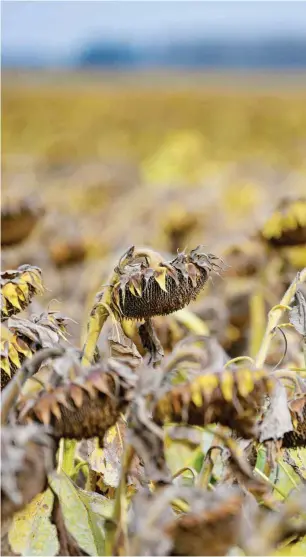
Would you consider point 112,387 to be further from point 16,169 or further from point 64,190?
point 16,169

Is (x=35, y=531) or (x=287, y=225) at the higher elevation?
(x=287, y=225)

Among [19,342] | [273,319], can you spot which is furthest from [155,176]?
[19,342]

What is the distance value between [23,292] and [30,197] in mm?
1714

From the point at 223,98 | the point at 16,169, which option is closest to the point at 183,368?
the point at 16,169

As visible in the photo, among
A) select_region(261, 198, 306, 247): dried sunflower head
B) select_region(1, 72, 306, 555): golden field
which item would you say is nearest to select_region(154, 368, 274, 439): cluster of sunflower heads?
select_region(1, 72, 306, 555): golden field

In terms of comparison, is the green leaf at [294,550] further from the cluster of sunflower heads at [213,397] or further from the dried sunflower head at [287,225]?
the dried sunflower head at [287,225]

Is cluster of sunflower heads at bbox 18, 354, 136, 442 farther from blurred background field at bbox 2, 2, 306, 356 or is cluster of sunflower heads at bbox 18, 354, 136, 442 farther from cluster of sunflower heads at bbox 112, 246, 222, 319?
blurred background field at bbox 2, 2, 306, 356

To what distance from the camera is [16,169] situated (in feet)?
26.0

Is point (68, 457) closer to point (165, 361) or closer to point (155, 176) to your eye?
point (165, 361)

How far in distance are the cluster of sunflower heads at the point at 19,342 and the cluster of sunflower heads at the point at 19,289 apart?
36mm

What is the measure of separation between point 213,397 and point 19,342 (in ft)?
0.75

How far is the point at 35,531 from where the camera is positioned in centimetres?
88

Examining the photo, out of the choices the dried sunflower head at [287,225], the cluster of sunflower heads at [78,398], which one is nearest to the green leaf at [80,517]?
the cluster of sunflower heads at [78,398]

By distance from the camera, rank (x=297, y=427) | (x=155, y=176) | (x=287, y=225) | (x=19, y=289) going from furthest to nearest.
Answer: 1. (x=155, y=176)
2. (x=287, y=225)
3. (x=19, y=289)
4. (x=297, y=427)
